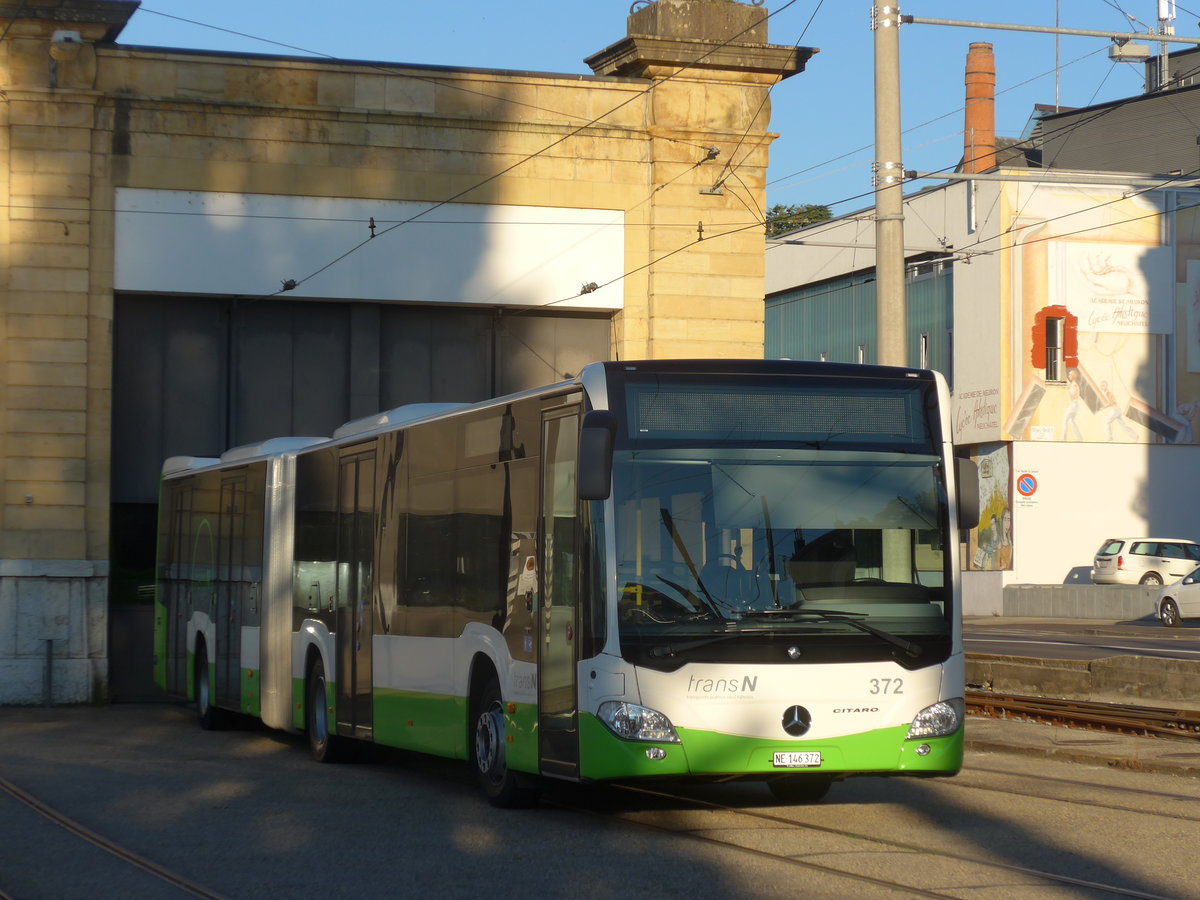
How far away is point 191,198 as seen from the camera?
2291cm

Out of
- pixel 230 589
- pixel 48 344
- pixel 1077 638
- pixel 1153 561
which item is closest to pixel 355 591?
pixel 230 589

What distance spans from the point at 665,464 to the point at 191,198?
1414 centimetres

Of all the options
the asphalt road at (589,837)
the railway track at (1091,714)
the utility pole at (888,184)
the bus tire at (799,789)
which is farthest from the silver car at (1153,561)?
the bus tire at (799,789)

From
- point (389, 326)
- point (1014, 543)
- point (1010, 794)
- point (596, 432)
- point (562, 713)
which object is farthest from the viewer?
point (1014, 543)

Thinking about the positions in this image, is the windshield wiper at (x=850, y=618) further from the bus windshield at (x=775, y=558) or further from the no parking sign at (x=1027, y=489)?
the no parking sign at (x=1027, y=489)

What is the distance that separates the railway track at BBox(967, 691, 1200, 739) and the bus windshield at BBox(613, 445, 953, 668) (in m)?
6.06

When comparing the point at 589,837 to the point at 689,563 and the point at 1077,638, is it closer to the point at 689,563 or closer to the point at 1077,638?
the point at 689,563

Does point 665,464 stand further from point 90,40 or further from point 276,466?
point 90,40

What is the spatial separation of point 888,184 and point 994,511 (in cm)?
3268

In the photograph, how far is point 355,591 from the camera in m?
14.8

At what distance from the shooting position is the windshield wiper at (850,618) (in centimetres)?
1019

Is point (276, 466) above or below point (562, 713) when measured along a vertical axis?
above

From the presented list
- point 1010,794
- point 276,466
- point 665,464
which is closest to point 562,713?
point 665,464

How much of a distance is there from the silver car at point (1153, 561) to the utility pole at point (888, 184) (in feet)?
93.3
